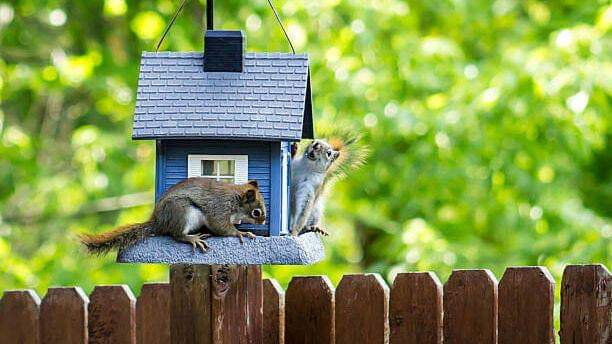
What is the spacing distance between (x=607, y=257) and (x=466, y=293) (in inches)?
72.5

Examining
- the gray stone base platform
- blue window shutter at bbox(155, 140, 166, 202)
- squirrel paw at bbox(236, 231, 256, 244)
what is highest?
blue window shutter at bbox(155, 140, 166, 202)

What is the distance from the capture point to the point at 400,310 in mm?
2986

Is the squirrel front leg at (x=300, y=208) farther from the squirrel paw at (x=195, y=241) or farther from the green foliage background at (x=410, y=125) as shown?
the green foliage background at (x=410, y=125)

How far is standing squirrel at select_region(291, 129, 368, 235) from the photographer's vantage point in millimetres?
2865

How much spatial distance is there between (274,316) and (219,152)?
684mm

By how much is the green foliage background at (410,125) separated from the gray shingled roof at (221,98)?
179 centimetres

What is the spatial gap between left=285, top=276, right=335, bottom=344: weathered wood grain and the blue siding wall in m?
0.46

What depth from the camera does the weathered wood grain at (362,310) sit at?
299cm

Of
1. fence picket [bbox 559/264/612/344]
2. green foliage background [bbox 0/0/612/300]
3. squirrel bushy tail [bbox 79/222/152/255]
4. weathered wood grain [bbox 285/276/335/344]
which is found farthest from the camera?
green foliage background [bbox 0/0/612/300]

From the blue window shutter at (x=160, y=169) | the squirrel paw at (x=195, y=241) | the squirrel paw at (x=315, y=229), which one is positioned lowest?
the squirrel paw at (x=195, y=241)

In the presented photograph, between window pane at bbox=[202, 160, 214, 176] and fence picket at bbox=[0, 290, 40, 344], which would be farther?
fence picket at bbox=[0, 290, 40, 344]

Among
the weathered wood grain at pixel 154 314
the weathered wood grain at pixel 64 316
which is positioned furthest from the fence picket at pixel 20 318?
the weathered wood grain at pixel 154 314

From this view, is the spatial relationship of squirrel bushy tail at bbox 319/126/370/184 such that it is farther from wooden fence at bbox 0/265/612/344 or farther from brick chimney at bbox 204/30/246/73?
brick chimney at bbox 204/30/246/73

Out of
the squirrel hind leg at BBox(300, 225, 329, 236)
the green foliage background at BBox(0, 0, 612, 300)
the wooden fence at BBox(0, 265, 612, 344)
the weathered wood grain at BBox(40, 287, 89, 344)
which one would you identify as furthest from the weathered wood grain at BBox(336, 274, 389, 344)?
the green foliage background at BBox(0, 0, 612, 300)
